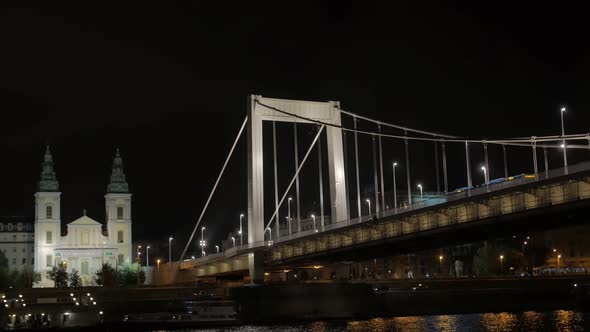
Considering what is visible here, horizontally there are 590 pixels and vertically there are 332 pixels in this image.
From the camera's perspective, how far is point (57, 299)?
76625 millimetres

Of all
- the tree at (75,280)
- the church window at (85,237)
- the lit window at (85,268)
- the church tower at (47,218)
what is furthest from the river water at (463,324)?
the church tower at (47,218)

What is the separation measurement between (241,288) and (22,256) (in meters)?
112

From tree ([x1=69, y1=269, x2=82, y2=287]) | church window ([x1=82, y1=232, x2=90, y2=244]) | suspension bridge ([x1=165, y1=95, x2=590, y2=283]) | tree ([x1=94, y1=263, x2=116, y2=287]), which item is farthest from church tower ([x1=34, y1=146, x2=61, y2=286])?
suspension bridge ([x1=165, y1=95, x2=590, y2=283])

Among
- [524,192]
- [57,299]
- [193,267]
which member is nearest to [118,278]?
[193,267]

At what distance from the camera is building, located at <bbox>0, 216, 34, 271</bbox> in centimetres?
16662

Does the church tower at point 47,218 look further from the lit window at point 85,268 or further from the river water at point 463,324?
the river water at point 463,324

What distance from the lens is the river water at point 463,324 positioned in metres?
55.0

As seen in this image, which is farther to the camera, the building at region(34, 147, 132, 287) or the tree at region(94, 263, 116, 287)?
the building at region(34, 147, 132, 287)

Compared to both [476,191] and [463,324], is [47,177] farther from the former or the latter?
[476,191]

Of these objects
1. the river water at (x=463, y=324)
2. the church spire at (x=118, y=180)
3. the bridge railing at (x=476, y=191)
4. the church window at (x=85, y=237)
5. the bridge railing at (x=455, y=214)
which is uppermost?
the church spire at (x=118, y=180)

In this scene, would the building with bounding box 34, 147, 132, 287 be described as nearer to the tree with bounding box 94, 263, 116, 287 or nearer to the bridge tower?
the tree with bounding box 94, 263, 116, 287

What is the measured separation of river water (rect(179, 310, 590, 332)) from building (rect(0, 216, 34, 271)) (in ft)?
382

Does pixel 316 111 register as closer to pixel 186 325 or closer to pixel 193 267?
pixel 186 325

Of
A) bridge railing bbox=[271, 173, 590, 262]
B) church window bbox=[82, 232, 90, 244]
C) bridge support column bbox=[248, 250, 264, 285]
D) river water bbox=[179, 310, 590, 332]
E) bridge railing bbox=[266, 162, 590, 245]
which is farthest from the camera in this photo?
church window bbox=[82, 232, 90, 244]
